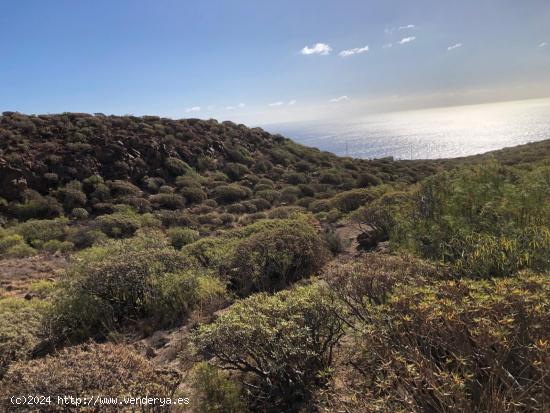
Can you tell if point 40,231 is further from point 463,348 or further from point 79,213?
point 463,348

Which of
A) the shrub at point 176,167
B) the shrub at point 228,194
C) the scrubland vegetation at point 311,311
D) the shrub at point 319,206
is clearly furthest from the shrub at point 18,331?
the shrub at point 176,167

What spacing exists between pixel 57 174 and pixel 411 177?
79.4 ft

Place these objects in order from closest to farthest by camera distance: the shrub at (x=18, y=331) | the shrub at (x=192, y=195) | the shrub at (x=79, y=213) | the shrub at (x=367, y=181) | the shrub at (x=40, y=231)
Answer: the shrub at (x=18, y=331)
the shrub at (x=40, y=231)
the shrub at (x=79, y=213)
the shrub at (x=192, y=195)
the shrub at (x=367, y=181)

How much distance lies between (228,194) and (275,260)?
49.6 feet

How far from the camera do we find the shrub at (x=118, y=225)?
16498 mm

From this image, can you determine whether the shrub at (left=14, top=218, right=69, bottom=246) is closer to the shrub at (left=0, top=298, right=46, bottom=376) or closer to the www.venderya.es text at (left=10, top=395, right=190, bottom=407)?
the shrub at (left=0, top=298, right=46, bottom=376)

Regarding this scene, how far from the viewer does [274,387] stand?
4191mm

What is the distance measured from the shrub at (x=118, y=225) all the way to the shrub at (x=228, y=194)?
645 centimetres

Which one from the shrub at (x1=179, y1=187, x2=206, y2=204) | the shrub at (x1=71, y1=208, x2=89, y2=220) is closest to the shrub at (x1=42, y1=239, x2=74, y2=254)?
the shrub at (x1=71, y1=208, x2=89, y2=220)

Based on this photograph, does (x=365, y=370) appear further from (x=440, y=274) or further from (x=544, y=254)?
(x=544, y=254)

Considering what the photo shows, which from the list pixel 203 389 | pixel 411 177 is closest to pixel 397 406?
pixel 203 389

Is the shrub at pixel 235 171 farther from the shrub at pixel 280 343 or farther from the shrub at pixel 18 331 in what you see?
the shrub at pixel 280 343

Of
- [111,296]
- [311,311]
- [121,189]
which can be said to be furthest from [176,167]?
[311,311]

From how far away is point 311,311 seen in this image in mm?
4293
